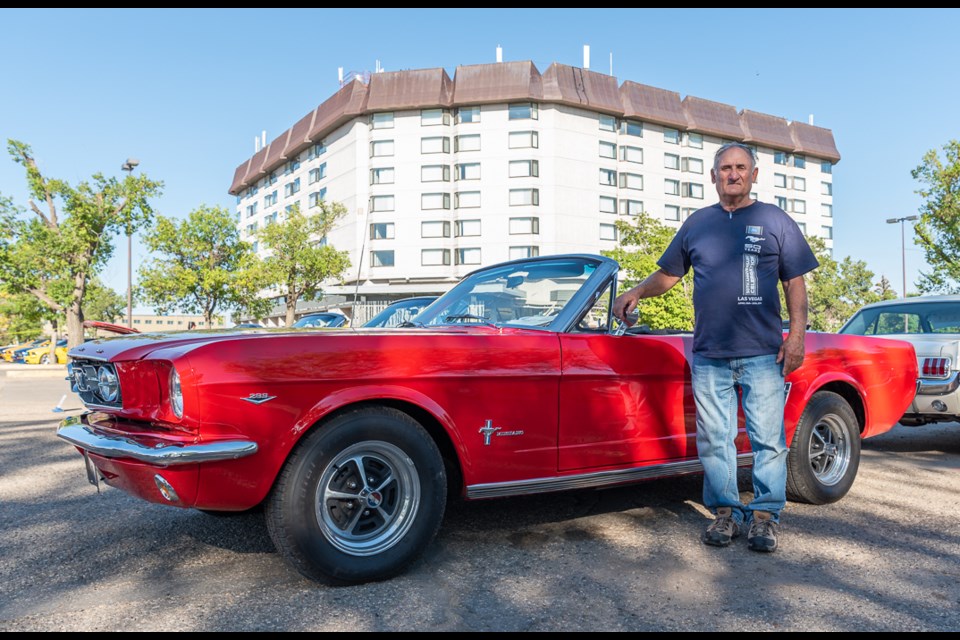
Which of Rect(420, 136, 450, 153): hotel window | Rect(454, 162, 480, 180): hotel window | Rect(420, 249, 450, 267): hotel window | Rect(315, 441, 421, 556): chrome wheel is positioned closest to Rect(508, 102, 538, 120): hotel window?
Rect(454, 162, 480, 180): hotel window

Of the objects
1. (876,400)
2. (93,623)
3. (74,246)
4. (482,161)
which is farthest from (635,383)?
(482,161)

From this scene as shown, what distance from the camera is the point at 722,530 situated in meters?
3.51

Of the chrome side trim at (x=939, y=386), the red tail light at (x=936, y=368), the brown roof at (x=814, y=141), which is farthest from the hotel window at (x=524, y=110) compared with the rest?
the chrome side trim at (x=939, y=386)

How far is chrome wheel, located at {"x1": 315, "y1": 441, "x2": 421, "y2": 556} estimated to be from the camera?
285 cm

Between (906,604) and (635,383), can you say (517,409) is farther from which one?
(906,604)

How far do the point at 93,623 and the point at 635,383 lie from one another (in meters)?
2.60

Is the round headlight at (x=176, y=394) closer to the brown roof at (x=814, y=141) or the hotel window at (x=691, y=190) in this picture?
the hotel window at (x=691, y=190)

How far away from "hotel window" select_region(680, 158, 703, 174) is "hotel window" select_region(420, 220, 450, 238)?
62.0 ft

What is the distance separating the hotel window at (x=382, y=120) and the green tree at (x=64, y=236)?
24.5 meters

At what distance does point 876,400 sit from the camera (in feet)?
15.5

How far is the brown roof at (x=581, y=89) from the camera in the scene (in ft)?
150

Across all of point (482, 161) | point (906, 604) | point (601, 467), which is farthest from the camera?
point (482, 161)

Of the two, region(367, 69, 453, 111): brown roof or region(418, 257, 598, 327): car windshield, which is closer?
region(418, 257, 598, 327): car windshield

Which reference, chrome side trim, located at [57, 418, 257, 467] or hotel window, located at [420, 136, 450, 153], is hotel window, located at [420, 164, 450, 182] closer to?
hotel window, located at [420, 136, 450, 153]
